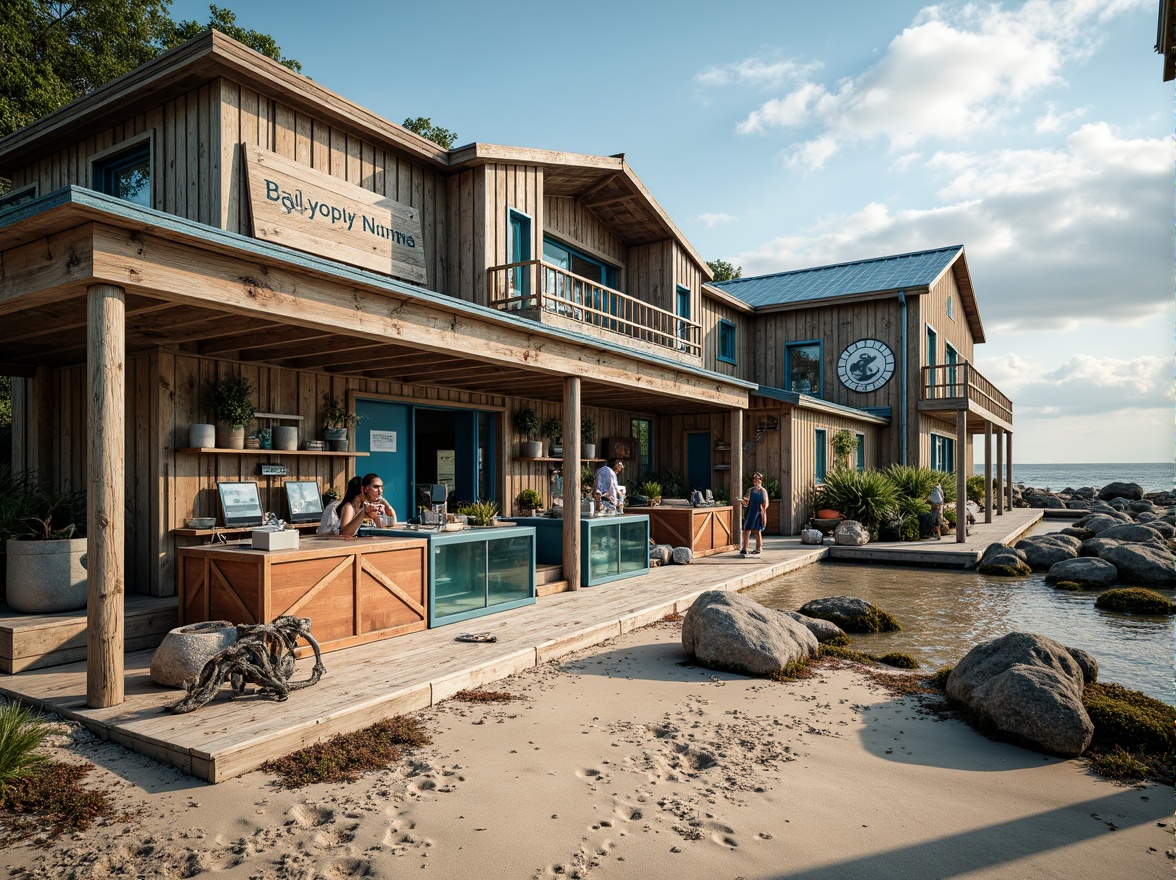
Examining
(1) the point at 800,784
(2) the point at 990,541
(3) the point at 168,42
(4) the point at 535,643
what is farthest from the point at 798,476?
(3) the point at 168,42

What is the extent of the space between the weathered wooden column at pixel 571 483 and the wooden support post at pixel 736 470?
5162mm

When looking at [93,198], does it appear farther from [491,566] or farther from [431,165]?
[431,165]

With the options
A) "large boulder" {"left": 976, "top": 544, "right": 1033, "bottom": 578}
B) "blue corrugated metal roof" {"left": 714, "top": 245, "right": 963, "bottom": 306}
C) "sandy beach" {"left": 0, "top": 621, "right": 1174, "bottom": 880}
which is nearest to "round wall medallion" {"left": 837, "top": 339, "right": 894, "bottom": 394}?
"blue corrugated metal roof" {"left": 714, "top": 245, "right": 963, "bottom": 306}

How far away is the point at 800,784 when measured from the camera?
13.6 ft

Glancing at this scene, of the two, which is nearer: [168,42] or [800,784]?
[800,784]

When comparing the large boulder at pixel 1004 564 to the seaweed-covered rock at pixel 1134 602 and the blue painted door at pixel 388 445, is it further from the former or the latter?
the blue painted door at pixel 388 445

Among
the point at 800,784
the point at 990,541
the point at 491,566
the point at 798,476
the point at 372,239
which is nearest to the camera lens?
the point at 800,784

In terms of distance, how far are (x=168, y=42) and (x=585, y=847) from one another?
2395 cm

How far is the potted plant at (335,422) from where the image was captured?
9.09 metres

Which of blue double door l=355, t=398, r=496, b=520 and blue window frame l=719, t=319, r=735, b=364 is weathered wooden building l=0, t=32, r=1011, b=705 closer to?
blue double door l=355, t=398, r=496, b=520

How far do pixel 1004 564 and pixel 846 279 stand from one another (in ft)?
40.8

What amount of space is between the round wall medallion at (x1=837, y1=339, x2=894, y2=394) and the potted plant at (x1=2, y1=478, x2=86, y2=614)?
2004 cm

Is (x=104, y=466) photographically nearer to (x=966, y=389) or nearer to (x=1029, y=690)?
(x=1029, y=690)

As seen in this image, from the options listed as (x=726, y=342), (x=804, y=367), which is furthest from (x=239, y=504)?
(x=804, y=367)
